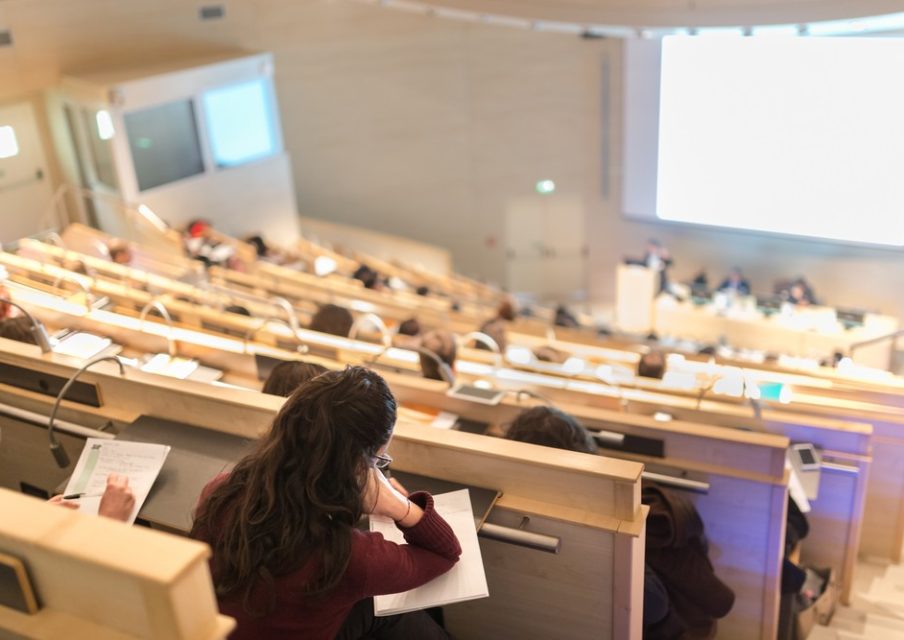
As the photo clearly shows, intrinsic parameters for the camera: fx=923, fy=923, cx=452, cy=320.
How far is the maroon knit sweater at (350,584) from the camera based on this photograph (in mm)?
2447

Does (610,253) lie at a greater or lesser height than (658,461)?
lesser

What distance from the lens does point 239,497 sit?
8.43 feet

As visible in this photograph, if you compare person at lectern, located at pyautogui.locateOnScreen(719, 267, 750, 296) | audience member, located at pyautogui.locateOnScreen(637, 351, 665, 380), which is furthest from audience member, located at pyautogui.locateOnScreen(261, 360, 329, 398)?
person at lectern, located at pyautogui.locateOnScreen(719, 267, 750, 296)

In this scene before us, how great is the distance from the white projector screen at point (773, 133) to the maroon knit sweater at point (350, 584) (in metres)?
9.93

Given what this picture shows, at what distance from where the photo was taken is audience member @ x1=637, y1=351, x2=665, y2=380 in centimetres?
602

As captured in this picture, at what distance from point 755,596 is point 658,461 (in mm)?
732

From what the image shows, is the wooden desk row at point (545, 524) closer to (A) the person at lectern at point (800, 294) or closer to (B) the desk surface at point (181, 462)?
(B) the desk surface at point (181, 462)

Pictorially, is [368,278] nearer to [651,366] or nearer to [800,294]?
[651,366]

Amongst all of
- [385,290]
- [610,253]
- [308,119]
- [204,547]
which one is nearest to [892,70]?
[610,253]

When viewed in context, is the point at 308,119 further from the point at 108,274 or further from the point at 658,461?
the point at 658,461

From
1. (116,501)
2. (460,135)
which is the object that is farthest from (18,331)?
(460,135)

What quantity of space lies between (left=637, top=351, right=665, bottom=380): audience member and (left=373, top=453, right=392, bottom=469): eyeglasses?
3.49 m

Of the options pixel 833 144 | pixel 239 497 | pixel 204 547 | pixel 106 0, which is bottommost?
pixel 833 144

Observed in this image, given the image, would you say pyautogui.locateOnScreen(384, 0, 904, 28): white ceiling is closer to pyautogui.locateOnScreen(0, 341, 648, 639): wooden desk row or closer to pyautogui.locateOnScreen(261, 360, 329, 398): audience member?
pyautogui.locateOnScreen(261, 360, 329, 398): audience member
